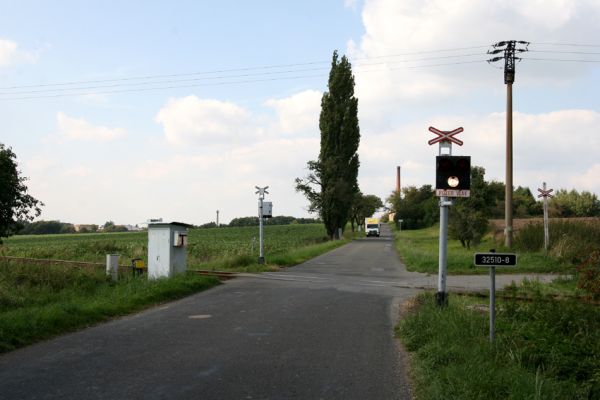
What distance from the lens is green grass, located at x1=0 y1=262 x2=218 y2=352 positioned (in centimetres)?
869

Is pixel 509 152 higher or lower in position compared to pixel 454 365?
higher

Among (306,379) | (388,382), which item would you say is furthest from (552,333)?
(306,379)

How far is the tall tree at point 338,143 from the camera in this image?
54.1 metres

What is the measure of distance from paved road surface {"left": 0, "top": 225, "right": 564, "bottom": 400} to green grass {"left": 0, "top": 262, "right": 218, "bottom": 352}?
45cm

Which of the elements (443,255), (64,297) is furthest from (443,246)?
(64,297)

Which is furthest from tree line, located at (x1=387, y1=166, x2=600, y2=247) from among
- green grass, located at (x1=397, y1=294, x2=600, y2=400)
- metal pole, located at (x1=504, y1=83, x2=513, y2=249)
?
green grass, located at (x1=397, y1=294, x2=600, y2=400)

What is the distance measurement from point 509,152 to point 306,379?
88.5 feet

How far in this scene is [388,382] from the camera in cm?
621

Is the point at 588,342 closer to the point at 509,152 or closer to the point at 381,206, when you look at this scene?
the point at 509,152

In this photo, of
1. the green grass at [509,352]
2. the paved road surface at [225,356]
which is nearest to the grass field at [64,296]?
the paved road surface at [225,356]

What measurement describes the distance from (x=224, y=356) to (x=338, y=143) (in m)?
48.4

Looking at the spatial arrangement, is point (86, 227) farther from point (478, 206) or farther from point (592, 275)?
point (592, 275)

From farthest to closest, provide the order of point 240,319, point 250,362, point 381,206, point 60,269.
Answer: point 381,206 < point 60,269 < point 240,319 < point 250,362

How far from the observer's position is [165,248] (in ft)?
52.7
